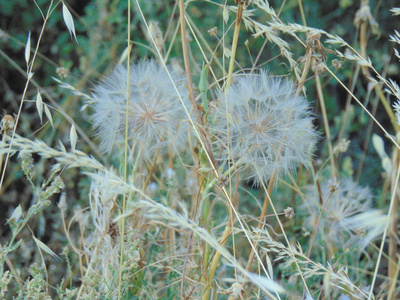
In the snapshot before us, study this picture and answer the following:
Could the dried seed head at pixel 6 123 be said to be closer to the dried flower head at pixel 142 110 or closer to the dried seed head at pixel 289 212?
the dried flower head at pixel 142 110

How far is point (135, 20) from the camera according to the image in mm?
Answer: 2623

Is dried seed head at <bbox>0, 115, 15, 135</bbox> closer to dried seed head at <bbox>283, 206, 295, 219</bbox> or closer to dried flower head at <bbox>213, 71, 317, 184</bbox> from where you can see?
dried flower head at <bbox>213, 71, 317, 184</bbox>

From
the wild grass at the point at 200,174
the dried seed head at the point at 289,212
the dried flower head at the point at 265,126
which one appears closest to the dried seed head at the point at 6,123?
the wild grass at the point at 200,174

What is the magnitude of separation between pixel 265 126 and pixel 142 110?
0.29 m

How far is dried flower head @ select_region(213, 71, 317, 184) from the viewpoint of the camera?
1144 mm

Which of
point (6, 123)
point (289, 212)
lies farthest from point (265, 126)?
point (6, 123)

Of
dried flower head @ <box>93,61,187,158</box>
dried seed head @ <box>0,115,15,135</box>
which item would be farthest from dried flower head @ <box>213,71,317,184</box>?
dried seed head @ <box>0,115,15,135</box>

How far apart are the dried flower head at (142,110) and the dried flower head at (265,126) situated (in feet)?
0.44

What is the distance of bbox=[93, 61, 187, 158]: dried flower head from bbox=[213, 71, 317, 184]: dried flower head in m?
0.13

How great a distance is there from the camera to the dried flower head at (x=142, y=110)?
4.05 ft

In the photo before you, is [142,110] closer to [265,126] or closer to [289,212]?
[265,126]

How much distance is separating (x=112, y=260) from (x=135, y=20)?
166cm

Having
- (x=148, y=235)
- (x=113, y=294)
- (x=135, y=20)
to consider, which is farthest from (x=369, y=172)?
(x=113, y=294)

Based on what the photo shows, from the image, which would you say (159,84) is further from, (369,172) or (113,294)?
(369,172)
